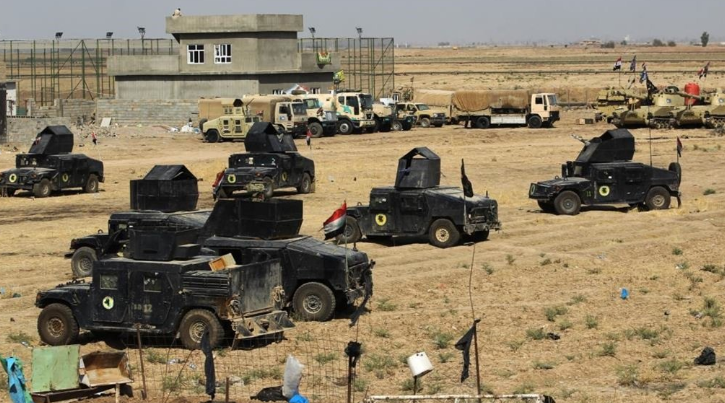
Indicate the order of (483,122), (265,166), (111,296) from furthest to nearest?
(483,122) → (265,166) → (111,296)

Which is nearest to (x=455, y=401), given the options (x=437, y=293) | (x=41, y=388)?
(x=41, y=388)

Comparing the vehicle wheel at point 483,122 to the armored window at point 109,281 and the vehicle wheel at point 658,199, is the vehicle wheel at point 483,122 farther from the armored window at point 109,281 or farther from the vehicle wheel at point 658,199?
the armored window at point 109,281

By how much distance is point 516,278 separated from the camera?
2288 cm

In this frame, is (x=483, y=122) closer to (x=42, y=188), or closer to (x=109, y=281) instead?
(x=42, y=188)

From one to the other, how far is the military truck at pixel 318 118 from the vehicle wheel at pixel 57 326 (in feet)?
124

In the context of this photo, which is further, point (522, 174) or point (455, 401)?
point (522, 174)

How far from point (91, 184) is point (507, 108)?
2708 cm

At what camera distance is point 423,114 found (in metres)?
61.8

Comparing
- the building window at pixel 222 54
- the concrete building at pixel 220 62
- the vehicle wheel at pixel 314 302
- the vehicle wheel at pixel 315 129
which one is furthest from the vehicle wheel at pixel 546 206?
Result: the building window at pixel 222 54

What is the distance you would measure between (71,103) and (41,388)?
5168cm

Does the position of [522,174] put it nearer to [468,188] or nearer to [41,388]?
[468,188]

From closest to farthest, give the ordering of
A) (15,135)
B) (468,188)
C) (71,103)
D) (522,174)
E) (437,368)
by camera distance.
→ (437,368)
(468,188)
(522,174)
(15,135)
(71,103)

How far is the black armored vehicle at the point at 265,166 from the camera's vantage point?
33.5 m

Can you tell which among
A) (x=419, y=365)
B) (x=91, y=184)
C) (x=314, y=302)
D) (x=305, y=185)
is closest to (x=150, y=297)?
(x=314, y=302)
